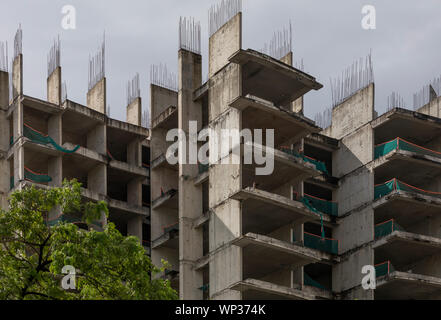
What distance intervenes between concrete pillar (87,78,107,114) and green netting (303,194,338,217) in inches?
571

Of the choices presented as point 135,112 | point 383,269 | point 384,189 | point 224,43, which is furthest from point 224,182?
point 135,112

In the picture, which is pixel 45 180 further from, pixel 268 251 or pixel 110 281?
pixel 110 281

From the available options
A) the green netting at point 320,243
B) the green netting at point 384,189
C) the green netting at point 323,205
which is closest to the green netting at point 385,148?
the green netting at point 384,189

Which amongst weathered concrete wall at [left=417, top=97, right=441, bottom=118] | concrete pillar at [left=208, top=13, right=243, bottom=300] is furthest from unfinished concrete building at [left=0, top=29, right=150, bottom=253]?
weathered concrete wall at [left=417, top=97, right=441, bottom=118]

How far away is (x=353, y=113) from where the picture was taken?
69.1 m

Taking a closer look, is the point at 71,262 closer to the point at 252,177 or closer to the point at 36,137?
the point at 252,177

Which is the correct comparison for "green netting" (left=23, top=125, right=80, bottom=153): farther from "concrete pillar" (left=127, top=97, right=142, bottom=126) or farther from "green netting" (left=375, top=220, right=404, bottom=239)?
"green netting" (left=375, top=220, right=404, bottom=239)

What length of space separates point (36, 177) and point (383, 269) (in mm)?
21464

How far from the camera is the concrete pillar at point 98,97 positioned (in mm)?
67438

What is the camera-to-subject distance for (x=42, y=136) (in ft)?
202

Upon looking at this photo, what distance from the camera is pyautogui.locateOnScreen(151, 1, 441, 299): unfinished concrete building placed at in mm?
57312

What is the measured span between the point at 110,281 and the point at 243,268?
2491 centimetres

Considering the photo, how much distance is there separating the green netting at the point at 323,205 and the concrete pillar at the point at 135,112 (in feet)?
44.1

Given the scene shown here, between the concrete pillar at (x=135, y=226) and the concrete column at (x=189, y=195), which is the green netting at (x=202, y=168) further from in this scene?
the concrete pillar at (x=135, y=226)
